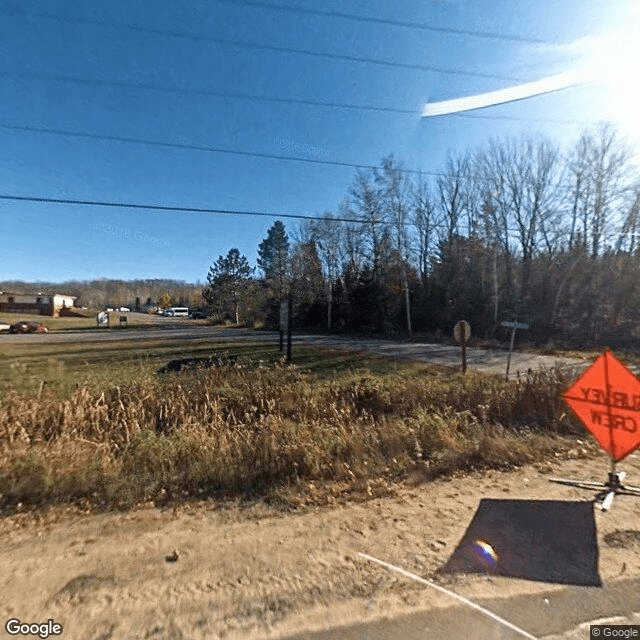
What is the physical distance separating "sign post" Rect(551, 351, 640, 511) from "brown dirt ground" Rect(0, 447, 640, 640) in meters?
0.32

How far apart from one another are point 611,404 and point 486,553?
2.69 metres

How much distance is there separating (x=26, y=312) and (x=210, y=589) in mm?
107014

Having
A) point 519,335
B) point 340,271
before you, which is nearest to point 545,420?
point 519,335

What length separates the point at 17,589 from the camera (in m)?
2.33

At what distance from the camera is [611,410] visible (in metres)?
4.26

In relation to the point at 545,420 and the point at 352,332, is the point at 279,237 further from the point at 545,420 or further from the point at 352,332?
the point at 545,420

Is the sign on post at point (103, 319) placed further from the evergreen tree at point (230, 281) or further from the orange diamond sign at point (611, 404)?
the orange diamond sign at point (611, 404)

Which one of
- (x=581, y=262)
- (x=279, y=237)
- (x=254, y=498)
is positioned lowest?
(x=254, y=498)

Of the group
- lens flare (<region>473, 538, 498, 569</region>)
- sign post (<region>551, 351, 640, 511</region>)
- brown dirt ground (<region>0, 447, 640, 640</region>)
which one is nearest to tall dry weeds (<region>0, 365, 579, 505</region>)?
brown dirt ground (<region>0, 447, 640, 640</region>)
